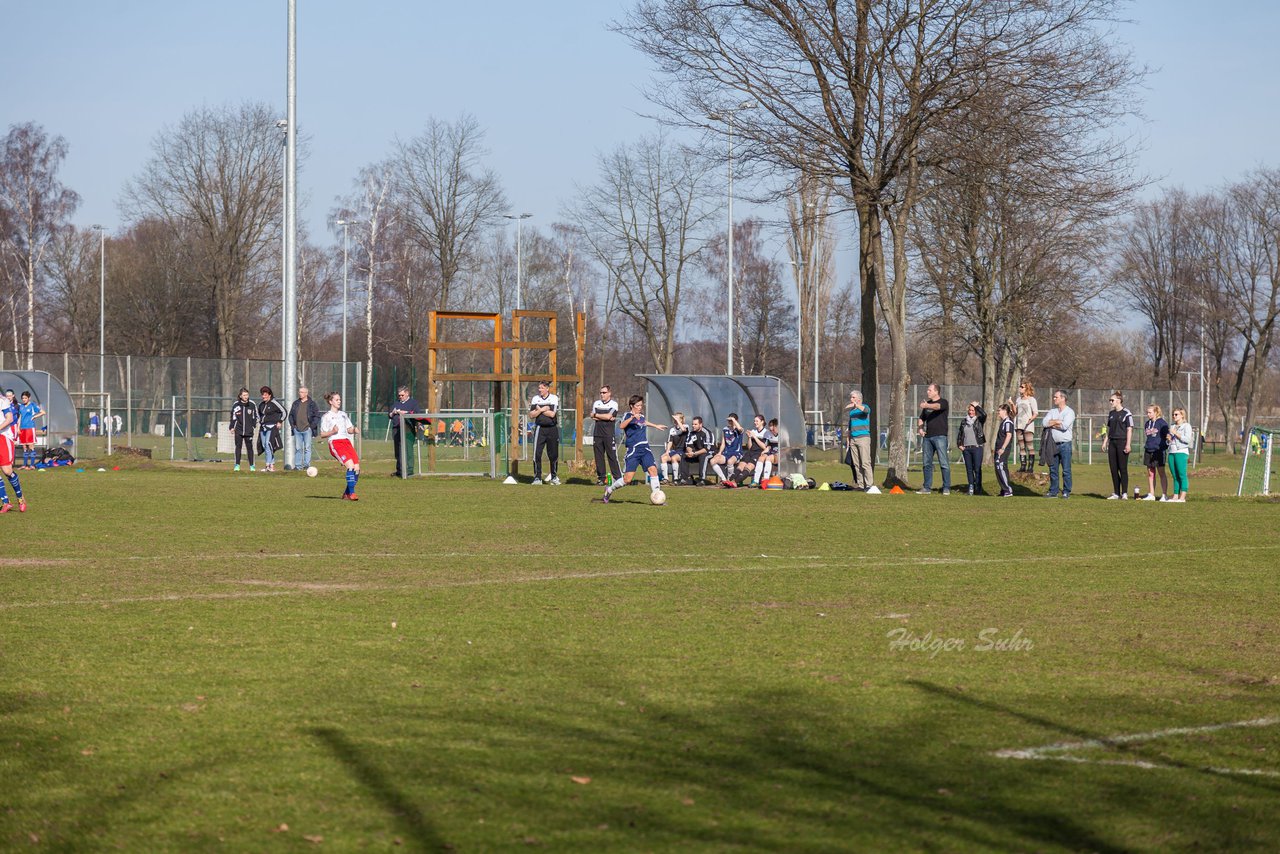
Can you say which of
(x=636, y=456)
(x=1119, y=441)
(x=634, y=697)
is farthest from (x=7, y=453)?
(x=1119, y=441)

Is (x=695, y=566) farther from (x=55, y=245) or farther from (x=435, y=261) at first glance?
A: (x=55, y=245)

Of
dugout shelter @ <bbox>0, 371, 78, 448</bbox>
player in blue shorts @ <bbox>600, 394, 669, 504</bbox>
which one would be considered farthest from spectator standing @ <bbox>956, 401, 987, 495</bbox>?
dugout shelter @ <bbox>0, 371, 78, 448</bbox>

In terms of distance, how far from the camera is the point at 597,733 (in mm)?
6328

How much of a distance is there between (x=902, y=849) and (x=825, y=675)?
9.92 ft

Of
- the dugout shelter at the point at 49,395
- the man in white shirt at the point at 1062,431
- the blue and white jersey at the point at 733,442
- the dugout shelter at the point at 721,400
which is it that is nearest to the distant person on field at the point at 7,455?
the blue and white jersey at the point at 733,442

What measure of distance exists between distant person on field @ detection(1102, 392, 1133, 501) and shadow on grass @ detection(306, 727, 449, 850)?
20.8m

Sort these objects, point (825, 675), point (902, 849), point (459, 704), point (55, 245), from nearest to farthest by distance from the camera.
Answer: point (902, 849)
point (459, 704)
point (825, 675)
point (55, 245)

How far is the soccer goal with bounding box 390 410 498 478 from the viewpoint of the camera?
29828mm

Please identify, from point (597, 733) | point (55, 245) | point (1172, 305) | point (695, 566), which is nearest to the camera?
point (597, 733)

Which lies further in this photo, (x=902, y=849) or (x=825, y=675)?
(x=825, y=675)

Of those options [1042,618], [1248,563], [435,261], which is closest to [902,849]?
[1042,618]

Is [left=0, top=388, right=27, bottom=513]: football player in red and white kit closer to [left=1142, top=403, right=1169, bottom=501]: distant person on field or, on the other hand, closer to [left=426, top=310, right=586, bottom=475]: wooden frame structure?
[left=426, top=310, right=586, bottom=475]: wooden frame structure

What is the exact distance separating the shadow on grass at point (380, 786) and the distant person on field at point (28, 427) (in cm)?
2874

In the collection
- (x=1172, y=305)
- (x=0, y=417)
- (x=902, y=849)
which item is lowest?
(x=902, y=849)
